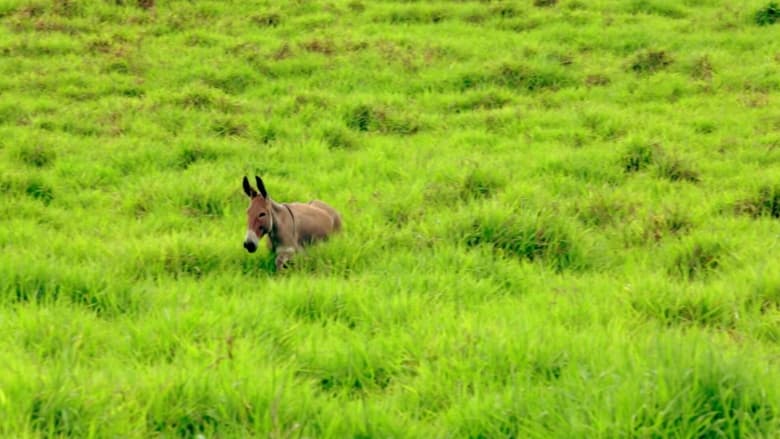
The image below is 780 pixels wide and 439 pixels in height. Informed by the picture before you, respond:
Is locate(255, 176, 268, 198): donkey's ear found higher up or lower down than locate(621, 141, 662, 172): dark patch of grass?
higher up

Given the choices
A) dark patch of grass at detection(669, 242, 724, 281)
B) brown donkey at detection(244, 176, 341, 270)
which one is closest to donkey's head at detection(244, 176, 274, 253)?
brown donkey at detection(244, 176, 341, 270)

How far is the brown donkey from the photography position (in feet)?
21.9

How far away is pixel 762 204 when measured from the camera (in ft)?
26.7

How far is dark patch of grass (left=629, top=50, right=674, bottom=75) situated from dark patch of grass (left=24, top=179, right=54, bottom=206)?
35.1 feet

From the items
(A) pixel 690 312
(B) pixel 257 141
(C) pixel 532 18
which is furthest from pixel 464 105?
(A) pixel 690 312

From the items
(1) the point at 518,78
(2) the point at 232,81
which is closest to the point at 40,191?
(2) the point at 232,81

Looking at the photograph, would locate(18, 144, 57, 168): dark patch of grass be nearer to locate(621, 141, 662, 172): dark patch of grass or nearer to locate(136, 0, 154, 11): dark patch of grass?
locate(621, 141, 662, 172): dark patch of grass

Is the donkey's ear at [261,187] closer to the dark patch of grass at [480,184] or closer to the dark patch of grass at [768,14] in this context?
the dark patch of grass at [480,184]

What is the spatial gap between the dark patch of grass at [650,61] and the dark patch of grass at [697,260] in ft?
28.1

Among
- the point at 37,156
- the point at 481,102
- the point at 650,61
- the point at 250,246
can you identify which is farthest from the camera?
the point at 650,61

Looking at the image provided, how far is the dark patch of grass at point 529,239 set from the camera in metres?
6.86

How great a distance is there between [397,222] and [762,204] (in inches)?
156

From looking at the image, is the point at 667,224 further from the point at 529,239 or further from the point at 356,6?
the point at 356,6

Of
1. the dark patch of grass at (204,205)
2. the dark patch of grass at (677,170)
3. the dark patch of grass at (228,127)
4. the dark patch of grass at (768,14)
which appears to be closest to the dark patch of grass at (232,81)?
the dark patch of grass at (228,127)
